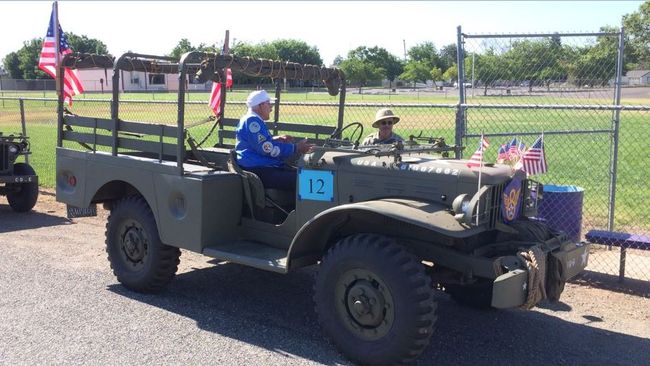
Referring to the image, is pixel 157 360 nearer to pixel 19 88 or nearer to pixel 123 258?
pixel 123 258

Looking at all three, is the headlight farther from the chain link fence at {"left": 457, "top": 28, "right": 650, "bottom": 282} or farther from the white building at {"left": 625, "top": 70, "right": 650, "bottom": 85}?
the white building at {"left": 625, "top": 70, "right": 650, "bottom": 85}

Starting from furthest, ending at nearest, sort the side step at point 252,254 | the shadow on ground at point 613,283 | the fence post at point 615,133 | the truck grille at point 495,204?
1. the fence post at point 615,133
2. the shadow on ground at point 613,283
3. the side step at point 252,254
4. the truck grille at point 495,204

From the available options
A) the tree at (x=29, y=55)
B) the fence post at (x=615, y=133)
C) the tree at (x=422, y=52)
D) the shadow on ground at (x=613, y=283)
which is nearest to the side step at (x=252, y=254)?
the shadow on ground at (x=613, y=283)

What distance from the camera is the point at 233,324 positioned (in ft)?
16.5

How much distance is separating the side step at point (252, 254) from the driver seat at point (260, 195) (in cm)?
31

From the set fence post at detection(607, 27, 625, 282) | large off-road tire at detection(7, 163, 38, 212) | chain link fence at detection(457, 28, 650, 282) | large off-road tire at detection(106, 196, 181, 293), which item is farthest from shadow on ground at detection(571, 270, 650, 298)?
large off-road tire at detection(7, 163, 38, 212)

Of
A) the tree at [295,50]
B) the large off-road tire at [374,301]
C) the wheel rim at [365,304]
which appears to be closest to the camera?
the large off-road tire at [374,301]

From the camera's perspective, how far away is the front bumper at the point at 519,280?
3828 millimetres

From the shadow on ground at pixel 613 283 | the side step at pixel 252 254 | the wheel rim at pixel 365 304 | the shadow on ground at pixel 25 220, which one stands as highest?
the side step at pixel 252 254

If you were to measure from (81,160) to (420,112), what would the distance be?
24634 mm

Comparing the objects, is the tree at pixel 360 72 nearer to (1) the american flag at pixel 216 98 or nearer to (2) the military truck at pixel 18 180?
→ (2) the military truck at pixel 18 180

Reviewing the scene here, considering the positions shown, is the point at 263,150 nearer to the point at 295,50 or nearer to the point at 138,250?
the point at 138,250

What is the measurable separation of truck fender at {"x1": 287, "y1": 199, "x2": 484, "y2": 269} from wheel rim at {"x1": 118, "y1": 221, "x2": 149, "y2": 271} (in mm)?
1722

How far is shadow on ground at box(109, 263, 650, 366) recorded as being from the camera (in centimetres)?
447
